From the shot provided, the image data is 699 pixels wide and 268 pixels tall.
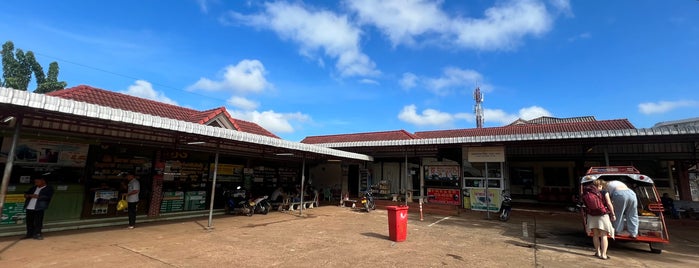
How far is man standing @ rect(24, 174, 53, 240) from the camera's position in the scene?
7008mm

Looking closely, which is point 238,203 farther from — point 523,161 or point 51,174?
point 523,161

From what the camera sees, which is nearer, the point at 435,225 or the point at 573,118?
the point at 435,225

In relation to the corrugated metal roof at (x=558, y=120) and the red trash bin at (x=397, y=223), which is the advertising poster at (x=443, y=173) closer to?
the red trash bin at (x=397, y=223)

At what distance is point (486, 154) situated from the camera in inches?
520

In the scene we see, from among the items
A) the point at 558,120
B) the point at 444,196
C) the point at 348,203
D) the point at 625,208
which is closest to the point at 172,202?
the point at 348,203

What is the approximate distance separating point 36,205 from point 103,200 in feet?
8.82

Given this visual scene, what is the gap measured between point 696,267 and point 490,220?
20.9 ft

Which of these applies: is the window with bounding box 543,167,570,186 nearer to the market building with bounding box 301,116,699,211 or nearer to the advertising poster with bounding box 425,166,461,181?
the market building with bounding box 301,116,699,211

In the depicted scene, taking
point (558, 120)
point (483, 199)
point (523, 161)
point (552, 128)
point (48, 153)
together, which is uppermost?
point (558, 120)

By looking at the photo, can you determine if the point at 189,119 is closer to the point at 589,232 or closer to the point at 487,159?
the point at 487,159

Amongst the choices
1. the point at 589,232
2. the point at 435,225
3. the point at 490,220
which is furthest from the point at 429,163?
the point at 589,232

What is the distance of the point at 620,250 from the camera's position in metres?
7.28

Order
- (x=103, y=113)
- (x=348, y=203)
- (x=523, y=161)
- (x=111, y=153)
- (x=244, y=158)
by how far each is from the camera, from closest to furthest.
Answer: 1. (x=103, y=113)
2. (x=111, y=153)
3. (x=244, y=158)
4. (x=348, y=203)
5. (x=523, y=161)

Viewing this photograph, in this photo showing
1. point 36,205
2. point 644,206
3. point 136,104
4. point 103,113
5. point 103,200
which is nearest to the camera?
point 103,113
